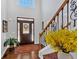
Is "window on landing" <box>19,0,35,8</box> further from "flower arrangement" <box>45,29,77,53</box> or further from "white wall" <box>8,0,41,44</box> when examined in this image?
"flower arrangement" <box>45,29,77,53</box>

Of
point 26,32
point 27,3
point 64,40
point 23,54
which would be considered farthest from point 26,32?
point 64,40

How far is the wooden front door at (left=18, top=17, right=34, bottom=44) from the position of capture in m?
11.2

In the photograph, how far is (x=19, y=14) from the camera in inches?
430

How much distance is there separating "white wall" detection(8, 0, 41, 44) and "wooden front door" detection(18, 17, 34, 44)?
1.24 feet

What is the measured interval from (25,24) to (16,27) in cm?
85

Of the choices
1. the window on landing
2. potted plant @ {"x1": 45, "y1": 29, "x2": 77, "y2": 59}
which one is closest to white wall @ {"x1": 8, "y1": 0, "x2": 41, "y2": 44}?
the window on landing

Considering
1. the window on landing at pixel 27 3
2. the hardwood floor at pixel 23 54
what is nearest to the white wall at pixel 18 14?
the window on landing at pixel 27 3

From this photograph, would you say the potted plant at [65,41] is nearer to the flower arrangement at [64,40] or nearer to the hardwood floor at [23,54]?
the flower arrangement at [64,40]

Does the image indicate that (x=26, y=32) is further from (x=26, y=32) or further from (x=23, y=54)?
(x=23, y=54)

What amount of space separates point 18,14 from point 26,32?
150cm

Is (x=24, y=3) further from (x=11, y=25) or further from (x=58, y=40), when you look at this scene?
(x=58, y=40)

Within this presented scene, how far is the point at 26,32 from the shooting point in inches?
450

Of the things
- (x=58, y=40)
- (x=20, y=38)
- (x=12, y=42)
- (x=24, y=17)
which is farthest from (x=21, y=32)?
(x=58, y=40)

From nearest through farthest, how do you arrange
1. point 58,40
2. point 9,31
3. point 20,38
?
point 58,40 < point 9,31 < point 20,38
